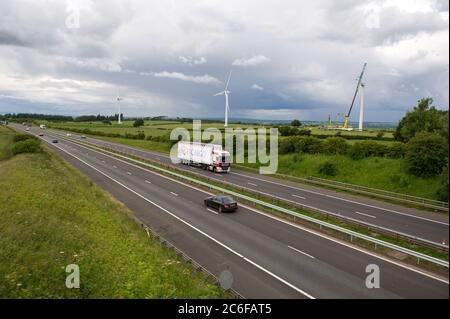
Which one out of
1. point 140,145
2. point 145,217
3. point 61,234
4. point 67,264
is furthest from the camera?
point 140,145

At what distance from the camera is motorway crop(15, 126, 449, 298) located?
14.0 meters

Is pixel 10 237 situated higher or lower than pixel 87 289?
higher

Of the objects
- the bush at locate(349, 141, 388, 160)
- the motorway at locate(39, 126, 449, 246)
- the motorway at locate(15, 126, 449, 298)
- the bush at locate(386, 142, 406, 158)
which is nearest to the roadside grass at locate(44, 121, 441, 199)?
the bush at locate(349, 141, 388, 160)

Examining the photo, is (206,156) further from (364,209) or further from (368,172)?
(364,209)

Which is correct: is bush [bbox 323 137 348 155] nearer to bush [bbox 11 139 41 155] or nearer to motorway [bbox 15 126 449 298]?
motorway [bbox 15 126 449 298]

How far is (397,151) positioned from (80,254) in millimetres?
40819

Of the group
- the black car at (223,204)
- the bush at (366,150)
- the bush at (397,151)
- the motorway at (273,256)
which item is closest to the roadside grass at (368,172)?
the bush at (366,150)

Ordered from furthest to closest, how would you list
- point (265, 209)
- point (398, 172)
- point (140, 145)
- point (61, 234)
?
point (140, 145) < point (398, 172) < point (265, 209) < point (61, 234)

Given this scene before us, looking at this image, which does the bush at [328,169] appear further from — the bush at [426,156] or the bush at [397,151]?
the bush at [426,156]

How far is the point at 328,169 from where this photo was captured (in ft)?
147

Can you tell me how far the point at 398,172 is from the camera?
38750 millimetres
